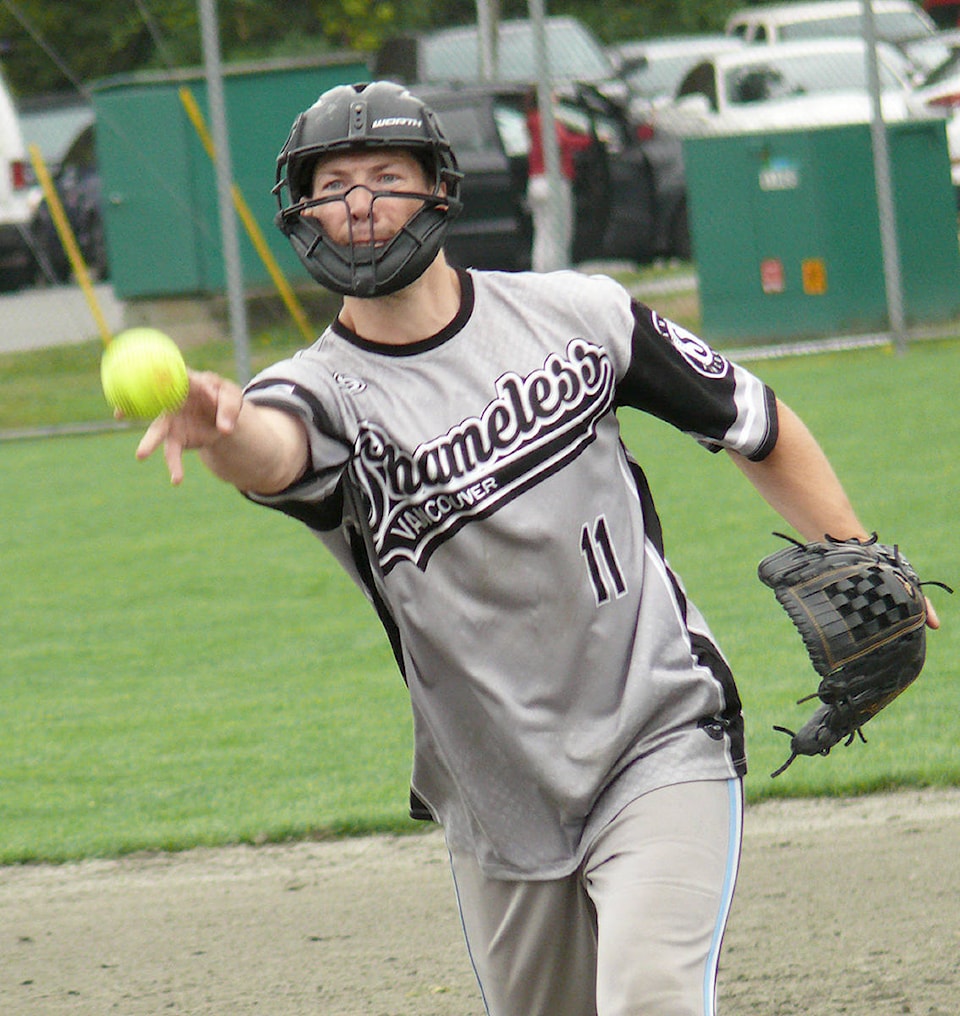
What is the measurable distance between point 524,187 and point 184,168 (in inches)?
119

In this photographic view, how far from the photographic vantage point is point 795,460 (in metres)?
3.20

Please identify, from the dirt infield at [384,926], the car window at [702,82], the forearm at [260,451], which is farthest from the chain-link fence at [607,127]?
the forearm at [260,451]

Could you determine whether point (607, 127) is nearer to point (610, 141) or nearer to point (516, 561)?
point (610, 141)

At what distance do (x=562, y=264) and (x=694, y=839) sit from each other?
11.0 meters

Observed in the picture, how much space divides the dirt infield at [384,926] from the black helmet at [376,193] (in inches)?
70.7

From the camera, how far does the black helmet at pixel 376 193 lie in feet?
9.41

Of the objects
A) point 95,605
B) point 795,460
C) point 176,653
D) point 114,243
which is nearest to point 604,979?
point 795,460

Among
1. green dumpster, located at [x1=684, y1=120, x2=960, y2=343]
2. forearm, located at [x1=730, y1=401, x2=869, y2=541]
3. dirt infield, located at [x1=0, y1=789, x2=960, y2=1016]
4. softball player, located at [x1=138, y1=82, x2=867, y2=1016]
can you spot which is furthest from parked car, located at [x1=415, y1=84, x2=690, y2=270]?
softball player, located at [x1=138, y1=82, x2=867, y2=1016]

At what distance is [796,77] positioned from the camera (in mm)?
18828

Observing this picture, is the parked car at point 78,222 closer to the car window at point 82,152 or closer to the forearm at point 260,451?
the car window at point 82,152

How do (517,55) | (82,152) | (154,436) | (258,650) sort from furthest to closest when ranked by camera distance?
(82,152)
(517,55)
(258,650)
(154,436)

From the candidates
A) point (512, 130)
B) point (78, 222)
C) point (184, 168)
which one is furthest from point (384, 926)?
point (78, 222)

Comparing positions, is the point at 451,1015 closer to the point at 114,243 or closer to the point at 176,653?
the point at 176,653

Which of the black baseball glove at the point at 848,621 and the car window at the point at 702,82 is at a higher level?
the car window at the point at 702,82
